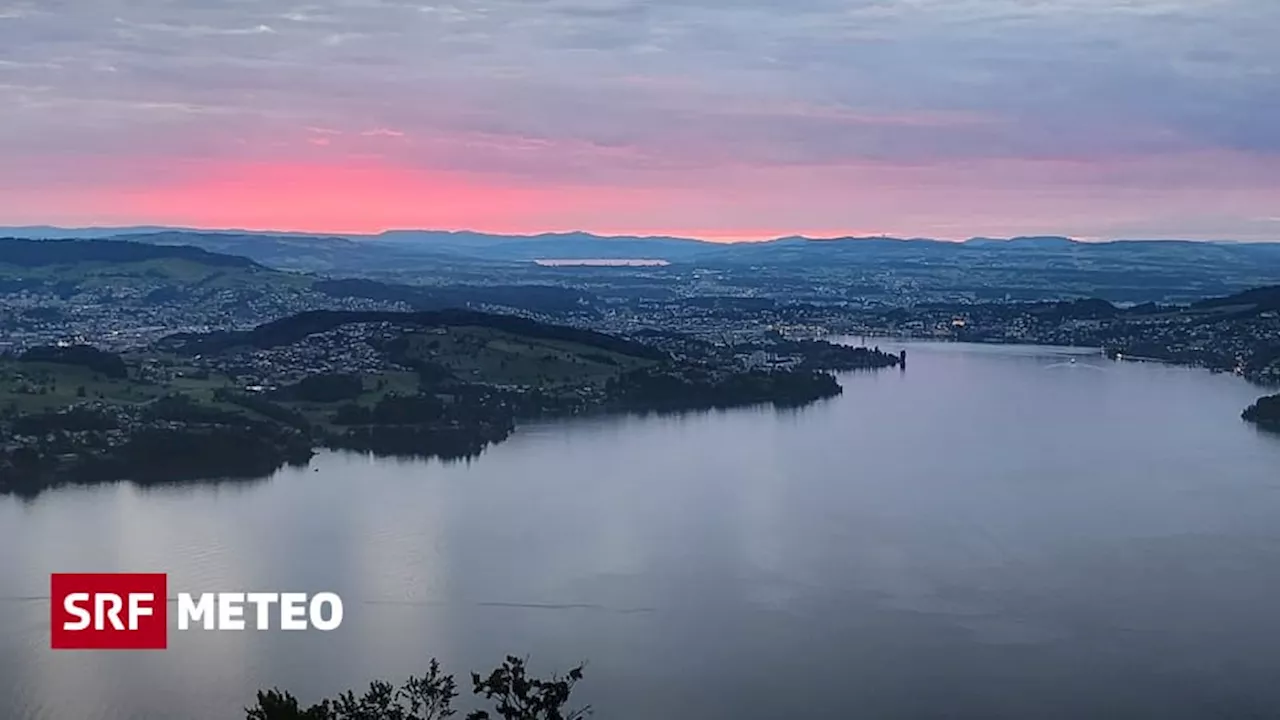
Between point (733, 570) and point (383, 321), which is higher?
point (383, 321)

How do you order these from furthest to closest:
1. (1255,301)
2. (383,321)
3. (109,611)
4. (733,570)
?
(1255,301) → (383,321) → (733,570) → (109,611)

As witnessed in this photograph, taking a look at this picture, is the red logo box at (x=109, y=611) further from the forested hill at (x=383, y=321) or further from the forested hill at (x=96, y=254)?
the forested hill at (x=96, y=254)

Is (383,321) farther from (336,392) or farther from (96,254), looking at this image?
(96,254)

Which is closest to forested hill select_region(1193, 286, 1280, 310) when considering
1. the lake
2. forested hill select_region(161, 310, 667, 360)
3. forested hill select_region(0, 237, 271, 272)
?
the lake

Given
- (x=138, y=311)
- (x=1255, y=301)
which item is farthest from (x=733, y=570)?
(x=138, y=311)

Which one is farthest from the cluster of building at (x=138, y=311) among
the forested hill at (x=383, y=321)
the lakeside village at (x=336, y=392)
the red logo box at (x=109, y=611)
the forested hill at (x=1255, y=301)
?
the forested hill at (x=1255, y=301)

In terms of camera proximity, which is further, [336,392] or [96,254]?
[96,254]

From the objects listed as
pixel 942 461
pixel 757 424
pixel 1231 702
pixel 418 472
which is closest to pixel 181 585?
pixel 418 472

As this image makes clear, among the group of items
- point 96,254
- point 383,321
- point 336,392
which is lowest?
point 336,392
